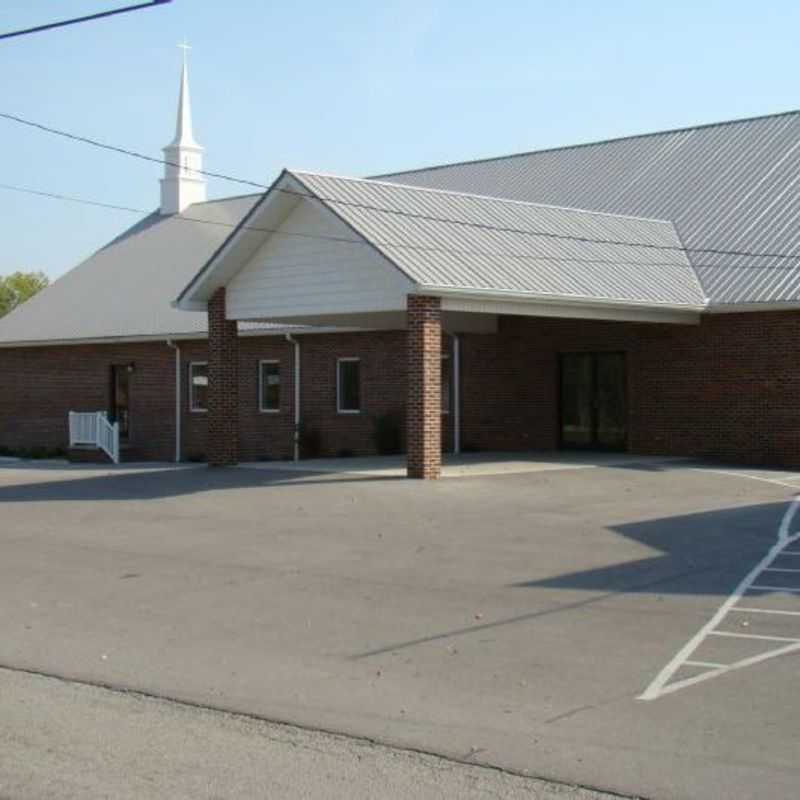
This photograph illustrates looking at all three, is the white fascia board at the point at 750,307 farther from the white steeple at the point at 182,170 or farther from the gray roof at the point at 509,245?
the white steeple at the point at 182,170

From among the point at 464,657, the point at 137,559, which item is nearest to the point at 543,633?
the point at 464,657

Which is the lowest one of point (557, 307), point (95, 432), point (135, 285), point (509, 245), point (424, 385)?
point (95, 432)

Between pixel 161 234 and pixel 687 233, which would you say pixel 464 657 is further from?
pixel 161 234

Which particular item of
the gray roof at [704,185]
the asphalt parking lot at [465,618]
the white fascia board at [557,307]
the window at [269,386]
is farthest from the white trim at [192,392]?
the asphalt parking lot at [465,618]

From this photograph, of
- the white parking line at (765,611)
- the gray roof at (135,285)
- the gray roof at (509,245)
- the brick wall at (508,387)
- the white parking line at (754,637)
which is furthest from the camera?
the gray roof at (135,285)

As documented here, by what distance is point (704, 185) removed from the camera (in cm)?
2869

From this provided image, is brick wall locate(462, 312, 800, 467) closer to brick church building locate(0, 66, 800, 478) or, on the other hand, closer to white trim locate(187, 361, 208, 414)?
brick church building locate(0, 66, 800, 478)

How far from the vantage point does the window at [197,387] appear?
33562 millimetres

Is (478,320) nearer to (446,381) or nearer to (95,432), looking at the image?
(446,381)

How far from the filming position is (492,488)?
19297mm

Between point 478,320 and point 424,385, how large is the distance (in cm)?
768

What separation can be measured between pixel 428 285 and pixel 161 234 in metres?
23.9

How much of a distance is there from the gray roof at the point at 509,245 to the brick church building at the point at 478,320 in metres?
0.06

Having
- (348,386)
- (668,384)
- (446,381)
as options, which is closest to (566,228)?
(668,384)
